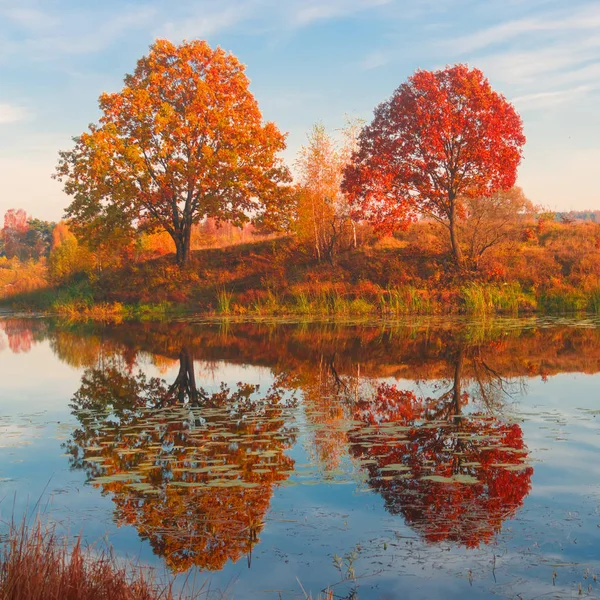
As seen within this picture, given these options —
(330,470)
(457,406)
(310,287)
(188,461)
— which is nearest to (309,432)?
(330,470)

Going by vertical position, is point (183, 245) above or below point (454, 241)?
above

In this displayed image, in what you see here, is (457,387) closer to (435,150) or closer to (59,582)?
(59,582)

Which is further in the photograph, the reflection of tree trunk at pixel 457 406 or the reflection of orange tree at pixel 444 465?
the reflection of tree trunk at pixel 457 406

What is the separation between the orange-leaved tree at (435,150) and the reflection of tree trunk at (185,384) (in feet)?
56.8

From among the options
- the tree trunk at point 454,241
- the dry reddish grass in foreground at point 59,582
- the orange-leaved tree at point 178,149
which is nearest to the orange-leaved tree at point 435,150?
the tree trunk at point 454,241

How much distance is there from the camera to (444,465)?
291 inches

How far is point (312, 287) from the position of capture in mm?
32656

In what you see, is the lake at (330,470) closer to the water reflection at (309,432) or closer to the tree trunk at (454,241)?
the water reflection at (309,432)

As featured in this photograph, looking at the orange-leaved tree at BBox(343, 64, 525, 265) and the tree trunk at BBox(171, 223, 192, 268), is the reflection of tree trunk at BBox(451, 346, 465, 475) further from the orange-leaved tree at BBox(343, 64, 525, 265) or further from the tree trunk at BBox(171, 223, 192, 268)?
the tree trunk at BBox(171, 223, 192, 268)

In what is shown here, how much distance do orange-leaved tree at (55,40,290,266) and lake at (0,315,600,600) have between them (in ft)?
74.4

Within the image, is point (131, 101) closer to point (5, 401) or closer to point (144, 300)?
point (144, 300)

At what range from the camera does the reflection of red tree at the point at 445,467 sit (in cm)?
582

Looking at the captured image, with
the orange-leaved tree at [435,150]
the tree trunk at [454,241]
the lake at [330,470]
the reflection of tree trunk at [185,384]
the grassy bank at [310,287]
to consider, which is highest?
the orange-leaved tree at [435,150]

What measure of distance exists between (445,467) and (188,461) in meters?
3.03
